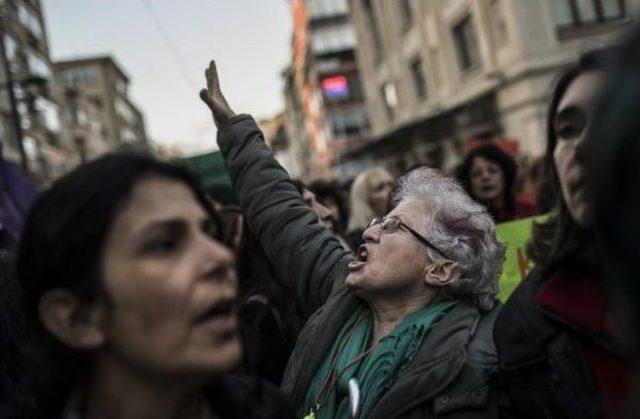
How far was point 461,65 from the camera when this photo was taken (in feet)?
64.1

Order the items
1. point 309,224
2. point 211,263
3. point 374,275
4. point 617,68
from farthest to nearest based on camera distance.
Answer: point 309,224, point 374,275, point 211,263, point 617,68

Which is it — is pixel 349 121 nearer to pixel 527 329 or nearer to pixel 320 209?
pixel 320 209

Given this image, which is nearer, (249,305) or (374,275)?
(374,275)

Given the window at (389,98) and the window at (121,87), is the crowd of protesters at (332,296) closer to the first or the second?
the window at (389,98)

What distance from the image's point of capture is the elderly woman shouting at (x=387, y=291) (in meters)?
1.86

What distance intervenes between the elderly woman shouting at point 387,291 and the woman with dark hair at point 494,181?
2.42 metres

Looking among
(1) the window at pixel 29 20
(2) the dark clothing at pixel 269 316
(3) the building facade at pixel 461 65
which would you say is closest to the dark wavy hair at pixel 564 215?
(2) the dark clothing at pixel 269 316

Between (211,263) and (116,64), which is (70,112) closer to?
(116,64)

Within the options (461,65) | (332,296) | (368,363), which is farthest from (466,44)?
(368,363)

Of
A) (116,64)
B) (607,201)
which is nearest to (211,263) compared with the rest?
(607,201)

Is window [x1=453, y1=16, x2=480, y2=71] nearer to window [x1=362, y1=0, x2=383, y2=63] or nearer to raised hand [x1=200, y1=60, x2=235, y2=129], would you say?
window [x1=362, y1=0, x2=383, y2=63]

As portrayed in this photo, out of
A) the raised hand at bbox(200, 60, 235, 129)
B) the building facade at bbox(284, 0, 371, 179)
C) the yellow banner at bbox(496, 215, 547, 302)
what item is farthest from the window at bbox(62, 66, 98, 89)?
the raised hand at bbox(200, 60, 235, 129)

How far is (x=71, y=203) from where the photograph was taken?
1.16m

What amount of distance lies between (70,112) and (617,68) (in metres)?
53.9
